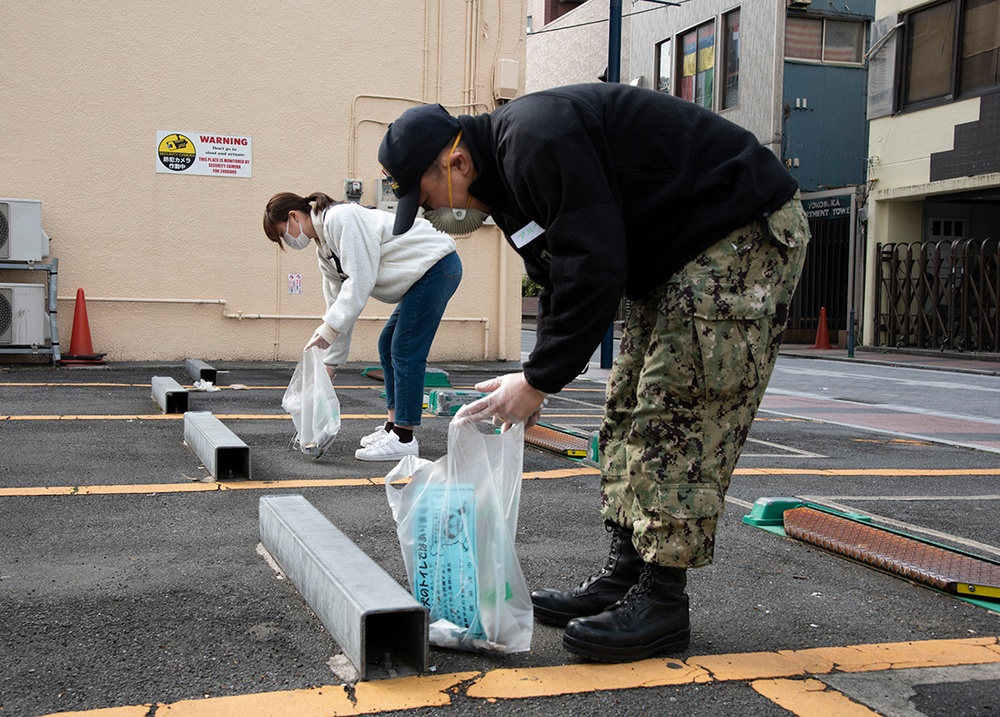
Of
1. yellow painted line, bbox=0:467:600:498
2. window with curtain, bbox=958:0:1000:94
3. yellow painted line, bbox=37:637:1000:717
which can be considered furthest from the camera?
window with curtain, bbox=958:0:1000:94

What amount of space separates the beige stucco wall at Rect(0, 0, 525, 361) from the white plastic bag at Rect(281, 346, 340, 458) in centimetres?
704

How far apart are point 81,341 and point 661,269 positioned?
33.2 feet

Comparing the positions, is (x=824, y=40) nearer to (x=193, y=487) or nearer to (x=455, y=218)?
(x=193, y=487)

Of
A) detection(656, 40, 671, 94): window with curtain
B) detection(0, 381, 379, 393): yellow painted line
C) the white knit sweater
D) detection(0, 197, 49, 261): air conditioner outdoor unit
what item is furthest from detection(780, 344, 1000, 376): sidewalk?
detection(0, 197, 49, 261): air conditioner outdoor unit

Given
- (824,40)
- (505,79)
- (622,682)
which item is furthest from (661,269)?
(824,40)

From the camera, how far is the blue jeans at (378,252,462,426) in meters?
5.33

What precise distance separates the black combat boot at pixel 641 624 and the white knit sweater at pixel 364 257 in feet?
9.12

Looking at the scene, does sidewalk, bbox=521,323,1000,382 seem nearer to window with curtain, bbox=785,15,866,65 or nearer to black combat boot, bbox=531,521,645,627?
window with curtain, bbox=785,15,866,65

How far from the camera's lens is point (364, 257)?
514 cm

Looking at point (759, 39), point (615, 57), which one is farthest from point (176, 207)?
point (759, 39)

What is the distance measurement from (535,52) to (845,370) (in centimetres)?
2259

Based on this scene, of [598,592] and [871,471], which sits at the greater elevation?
[598,592]

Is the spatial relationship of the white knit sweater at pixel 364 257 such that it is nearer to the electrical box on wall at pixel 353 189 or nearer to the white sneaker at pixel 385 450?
the white sneaker at pixel 385 450

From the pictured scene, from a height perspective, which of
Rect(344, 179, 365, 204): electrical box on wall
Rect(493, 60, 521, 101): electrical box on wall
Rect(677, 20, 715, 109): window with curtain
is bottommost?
Rect(344, 179, 365, 204): electrical box on wall
